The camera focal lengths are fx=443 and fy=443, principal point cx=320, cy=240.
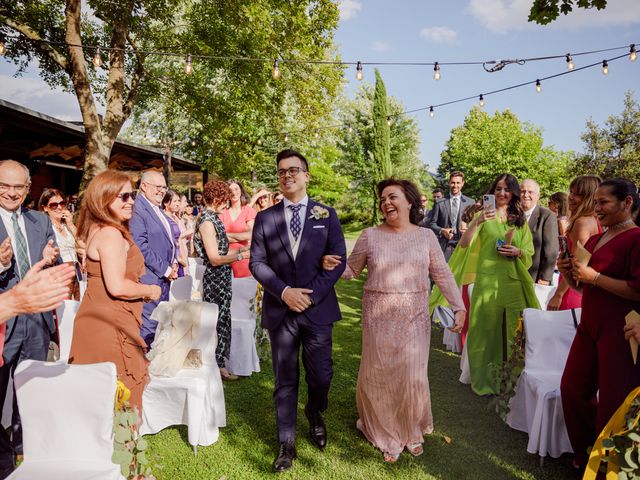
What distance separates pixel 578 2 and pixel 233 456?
5257 millimetres

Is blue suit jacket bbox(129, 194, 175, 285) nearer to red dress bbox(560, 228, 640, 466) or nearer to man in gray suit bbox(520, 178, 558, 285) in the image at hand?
red dress bbox(560, 228, 640, 466)

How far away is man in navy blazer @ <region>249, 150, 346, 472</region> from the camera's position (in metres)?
3.17

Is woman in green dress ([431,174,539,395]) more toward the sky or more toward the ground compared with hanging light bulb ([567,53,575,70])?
more toward the ground

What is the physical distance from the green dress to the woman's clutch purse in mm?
2798

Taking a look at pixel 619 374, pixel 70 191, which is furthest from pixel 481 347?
pixel 70 191

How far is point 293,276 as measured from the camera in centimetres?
317

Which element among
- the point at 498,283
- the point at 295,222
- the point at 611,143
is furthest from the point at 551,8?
the point at 611,143

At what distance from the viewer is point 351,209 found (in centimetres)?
4556

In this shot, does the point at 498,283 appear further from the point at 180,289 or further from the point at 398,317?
the point at 180,289

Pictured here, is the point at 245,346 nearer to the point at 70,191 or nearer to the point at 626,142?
the point at 70,191

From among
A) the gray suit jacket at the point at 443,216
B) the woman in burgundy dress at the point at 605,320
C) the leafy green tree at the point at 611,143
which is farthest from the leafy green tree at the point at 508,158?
the woman in burgundy dress at the point at 605,320

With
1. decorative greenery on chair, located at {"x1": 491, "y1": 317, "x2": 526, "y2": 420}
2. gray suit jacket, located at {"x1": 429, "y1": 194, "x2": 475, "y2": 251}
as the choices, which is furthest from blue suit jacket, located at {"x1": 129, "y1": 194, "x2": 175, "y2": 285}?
gray suit jacket, located at {"x1": 429, "y1": 194, "x2": 475, "y2": 251}

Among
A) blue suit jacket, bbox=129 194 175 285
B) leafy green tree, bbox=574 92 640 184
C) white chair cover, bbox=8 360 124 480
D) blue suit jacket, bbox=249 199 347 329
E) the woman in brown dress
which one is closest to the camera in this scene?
white chair cover, bbox=8 360 124 480

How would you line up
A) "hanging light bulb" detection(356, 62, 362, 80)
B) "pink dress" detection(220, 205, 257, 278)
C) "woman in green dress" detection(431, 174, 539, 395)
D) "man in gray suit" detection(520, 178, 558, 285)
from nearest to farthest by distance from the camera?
"woman in green dress" detection(431, 174, 539, 395) → "man in gray suit" detection(520, 178, 558, 285) → "pink dress" detection(220, 205, 257, 278) → "hanging light bulb" detection(356, 62, 362, 80)
